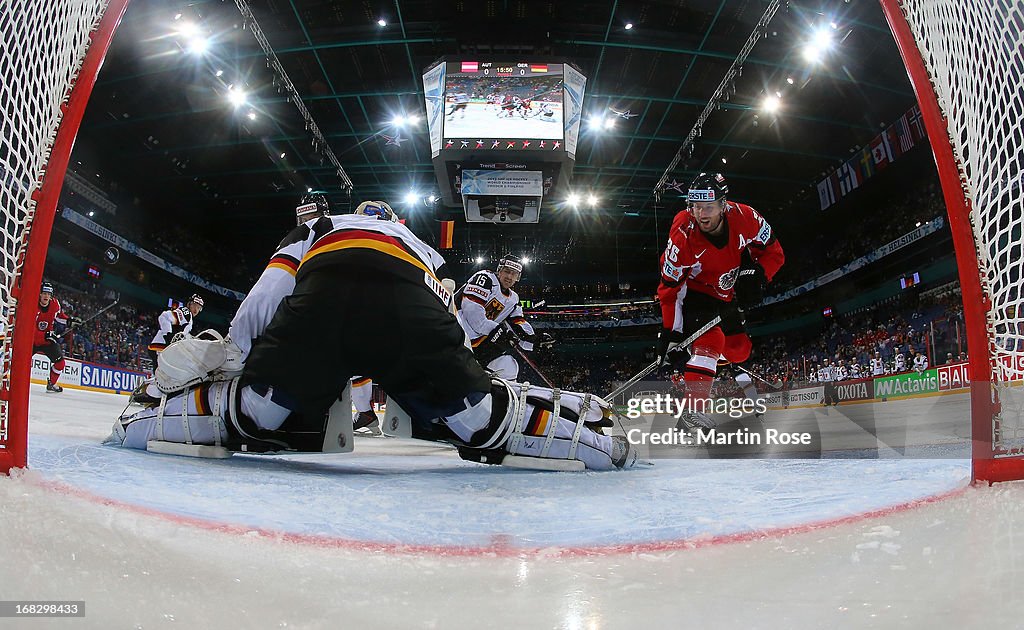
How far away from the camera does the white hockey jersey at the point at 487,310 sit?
5227mm

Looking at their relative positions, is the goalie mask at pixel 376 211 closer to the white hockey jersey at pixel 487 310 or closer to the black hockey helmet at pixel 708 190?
the black hockey helmet at pixel 708 190

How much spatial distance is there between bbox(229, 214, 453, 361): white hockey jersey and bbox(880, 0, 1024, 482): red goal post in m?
1.21

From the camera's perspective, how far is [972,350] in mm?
1079

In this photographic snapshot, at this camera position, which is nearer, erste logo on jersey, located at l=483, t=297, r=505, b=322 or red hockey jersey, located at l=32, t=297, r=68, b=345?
erste logo on jersey, located at l=483, t=297, r=505, b=322

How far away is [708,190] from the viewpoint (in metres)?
3.42

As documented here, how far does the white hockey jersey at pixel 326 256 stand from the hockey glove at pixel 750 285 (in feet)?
8.92

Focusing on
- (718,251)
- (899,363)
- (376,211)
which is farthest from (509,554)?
(899,363)

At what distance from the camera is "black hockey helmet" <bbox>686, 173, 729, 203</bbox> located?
3.41m

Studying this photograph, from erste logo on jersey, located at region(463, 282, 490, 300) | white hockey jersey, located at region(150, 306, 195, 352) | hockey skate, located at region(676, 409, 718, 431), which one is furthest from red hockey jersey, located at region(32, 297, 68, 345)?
hockey skate, located at region(676, 409, 718, 431)

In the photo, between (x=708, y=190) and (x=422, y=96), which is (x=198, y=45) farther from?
(x=708, y=190)

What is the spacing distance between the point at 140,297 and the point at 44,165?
64.9 ft

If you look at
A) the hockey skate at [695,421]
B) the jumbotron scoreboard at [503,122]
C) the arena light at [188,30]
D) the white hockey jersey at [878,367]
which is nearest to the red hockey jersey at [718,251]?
the hockey skate at [695,421]

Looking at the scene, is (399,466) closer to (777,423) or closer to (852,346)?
(777,423)

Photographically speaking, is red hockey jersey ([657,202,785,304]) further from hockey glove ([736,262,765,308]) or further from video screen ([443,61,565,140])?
video screen ([443,61,565,140])
